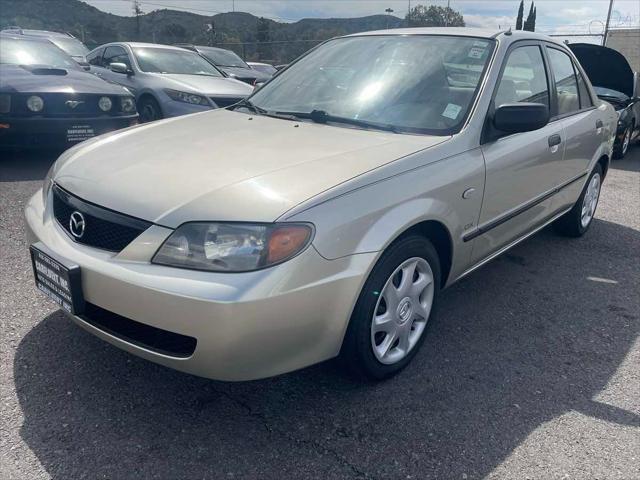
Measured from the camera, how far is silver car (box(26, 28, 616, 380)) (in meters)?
1.95

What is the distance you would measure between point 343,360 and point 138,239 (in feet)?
3.20

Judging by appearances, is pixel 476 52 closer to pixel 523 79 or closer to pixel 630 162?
pixel 523 79

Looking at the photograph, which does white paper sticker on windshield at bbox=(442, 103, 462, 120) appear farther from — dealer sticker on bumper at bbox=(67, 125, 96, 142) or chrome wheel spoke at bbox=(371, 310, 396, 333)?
dealer sticker on bumper at bbox=(67, 125, 96, 142)

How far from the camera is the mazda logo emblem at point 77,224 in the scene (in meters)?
2.22

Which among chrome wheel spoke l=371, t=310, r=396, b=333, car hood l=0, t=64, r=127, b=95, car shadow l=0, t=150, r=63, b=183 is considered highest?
car hood l=0, t=64, r=127, b=95

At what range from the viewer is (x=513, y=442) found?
221cm

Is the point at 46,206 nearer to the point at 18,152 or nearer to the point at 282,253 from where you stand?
the point at 282,253

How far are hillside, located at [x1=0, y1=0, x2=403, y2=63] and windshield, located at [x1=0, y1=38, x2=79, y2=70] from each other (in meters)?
24.7

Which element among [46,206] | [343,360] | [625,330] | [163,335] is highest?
[46,206]

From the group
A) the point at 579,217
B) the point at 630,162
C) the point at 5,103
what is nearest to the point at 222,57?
the point at 5,103

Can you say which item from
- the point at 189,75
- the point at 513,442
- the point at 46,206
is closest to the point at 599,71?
the point at 189,75

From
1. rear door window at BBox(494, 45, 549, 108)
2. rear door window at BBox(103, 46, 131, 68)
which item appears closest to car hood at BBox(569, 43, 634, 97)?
rear door window at BBox(494, 45, 549, 108)

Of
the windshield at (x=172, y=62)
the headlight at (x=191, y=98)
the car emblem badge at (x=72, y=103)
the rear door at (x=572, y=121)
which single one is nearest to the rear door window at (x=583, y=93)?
the rear door at (x=572, y=121)

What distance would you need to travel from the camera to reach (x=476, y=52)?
10.3 ft
